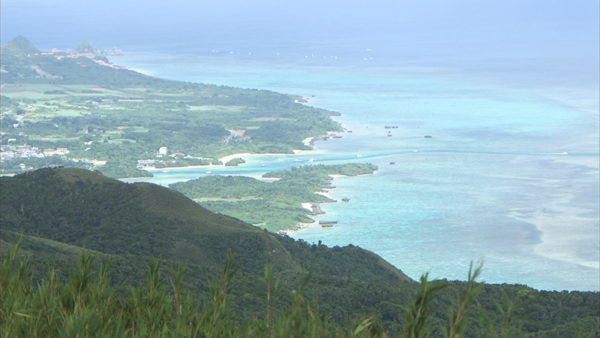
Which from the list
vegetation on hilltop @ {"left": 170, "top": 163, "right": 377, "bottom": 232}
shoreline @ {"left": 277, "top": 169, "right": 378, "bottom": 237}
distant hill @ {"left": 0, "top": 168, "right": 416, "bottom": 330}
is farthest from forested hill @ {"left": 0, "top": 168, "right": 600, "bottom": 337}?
vegetation on hilltop @ {"left": 170, "top": 163, "right": 377, "bottom": 232}

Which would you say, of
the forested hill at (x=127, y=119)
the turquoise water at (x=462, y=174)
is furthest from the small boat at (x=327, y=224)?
the forested hill at (x=127, y=119)

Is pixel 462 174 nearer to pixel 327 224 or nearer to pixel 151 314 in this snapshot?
pixel 327 224

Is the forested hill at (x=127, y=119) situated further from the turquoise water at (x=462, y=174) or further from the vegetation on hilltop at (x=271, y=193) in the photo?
the vegetation on hilltop at (x=271, y=193)

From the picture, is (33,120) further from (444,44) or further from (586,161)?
(444,44)

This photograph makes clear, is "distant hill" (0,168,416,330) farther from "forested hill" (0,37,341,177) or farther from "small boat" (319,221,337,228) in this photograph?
"forested hill" (0,37,341,177)

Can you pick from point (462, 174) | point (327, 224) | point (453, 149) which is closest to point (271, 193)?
point (327, 224)

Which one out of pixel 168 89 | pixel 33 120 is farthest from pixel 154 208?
pixel 168 89

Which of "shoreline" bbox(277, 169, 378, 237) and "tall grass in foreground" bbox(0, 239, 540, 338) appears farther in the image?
"shoreline" bbox(277, 169, 378, 237)
